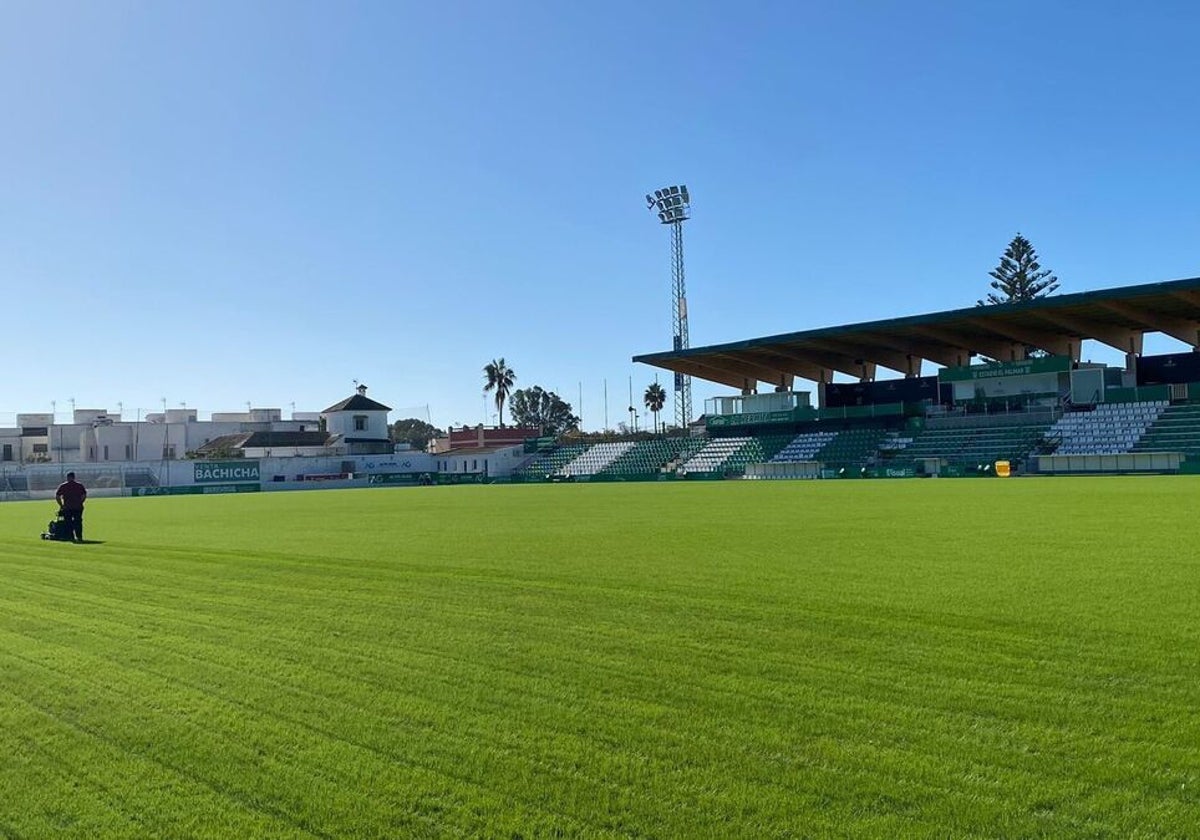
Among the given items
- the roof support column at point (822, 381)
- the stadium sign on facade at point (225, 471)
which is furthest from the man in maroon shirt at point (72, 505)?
the stadium sign on facade at point (225, 471)

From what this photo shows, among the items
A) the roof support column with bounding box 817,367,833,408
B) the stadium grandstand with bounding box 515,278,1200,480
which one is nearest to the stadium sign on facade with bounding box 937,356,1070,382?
the stadium grandstand with bounding box 515,278,1200,480

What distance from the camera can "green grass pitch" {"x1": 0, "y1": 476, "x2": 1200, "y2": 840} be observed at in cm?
423

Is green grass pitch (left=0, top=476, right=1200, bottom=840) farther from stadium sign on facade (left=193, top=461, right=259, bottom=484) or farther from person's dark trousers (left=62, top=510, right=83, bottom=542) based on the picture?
stadium sign on facade (left=193, top=461, right=259, bottom=484)

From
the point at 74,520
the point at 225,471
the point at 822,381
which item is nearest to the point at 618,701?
the point at 74,520

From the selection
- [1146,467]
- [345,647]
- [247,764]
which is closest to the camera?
[247,764]

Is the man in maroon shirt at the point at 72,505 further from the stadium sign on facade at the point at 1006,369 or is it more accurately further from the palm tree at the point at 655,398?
the palm tree at the point at 655,398

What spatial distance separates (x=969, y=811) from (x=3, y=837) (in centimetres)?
410

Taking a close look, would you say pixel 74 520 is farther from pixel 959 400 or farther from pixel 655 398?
pixel 655 398

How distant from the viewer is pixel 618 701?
5.82 metres

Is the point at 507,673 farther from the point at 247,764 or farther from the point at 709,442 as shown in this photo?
the point at 709,442

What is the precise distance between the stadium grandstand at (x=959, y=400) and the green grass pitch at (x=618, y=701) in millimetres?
41102

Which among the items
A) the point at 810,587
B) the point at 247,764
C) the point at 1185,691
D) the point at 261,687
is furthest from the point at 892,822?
the point at 810,587

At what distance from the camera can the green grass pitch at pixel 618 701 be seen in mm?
4234

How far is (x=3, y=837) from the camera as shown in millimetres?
4199
